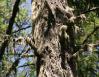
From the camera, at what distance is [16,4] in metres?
5.91

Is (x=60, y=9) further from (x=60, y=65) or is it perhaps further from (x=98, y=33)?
(x=98, y=33)

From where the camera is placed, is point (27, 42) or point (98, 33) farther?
point (98, 33)

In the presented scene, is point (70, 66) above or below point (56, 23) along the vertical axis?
below

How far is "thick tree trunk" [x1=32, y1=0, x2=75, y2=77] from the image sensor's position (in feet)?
15.2

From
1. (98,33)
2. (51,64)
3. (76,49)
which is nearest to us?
(51,64)

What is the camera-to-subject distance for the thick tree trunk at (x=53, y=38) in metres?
4.63

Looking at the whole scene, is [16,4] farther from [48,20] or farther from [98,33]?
[98,33]

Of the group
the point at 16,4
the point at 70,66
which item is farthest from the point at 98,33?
the point at 70,66

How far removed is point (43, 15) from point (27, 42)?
2.34ft

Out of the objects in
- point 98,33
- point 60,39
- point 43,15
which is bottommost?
point 98,33

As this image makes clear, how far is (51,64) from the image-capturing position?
4.62 metres

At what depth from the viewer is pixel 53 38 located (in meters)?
4.86

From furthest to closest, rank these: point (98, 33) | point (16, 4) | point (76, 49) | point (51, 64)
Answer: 1. point (98, 33)
2. point (16, 4)
3. point (76, 49)
4. point (51, 64)

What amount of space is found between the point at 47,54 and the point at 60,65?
28 cm
